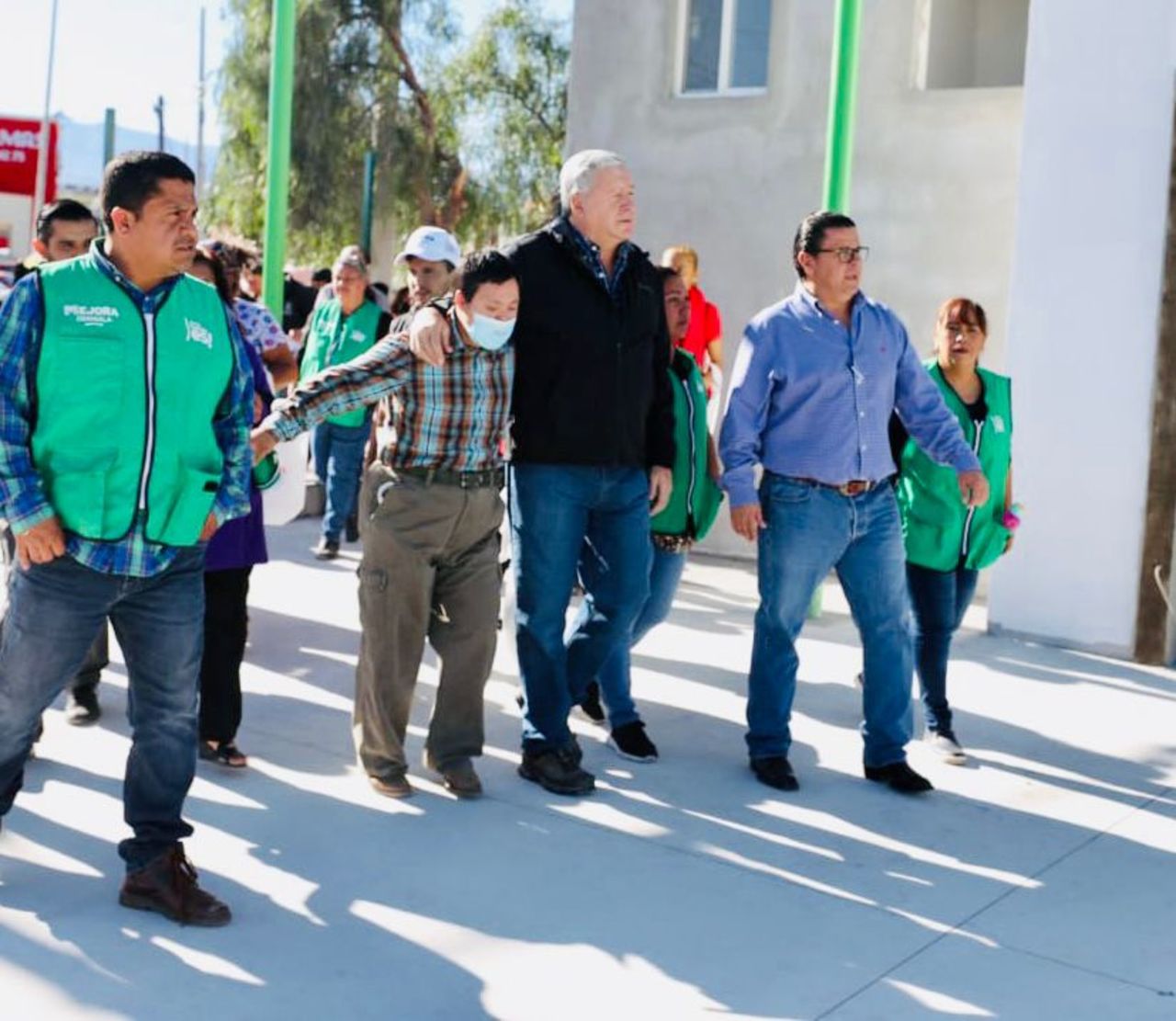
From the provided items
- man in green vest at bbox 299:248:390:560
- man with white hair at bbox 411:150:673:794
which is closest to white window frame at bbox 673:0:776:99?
man in green vest at bbox 299:248:390:560

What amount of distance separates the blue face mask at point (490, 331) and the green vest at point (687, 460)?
3.23 ft

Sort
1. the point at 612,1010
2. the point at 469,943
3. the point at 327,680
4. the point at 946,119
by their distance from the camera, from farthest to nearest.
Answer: the point at 946,119, the point at 327,680, the point at 469,943, the point at 612,1010

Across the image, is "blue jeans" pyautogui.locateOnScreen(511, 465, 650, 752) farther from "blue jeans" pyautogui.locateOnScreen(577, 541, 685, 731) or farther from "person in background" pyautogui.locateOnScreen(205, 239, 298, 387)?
"person in background" pyautogui.locateOnScreen(205, 239, 298, 387)

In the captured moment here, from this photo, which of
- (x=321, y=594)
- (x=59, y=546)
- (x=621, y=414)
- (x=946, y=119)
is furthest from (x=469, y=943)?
(x=946, y=119)

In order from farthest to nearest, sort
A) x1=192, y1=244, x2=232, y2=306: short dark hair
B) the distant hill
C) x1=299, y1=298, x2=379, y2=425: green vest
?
the distant hill < x1=299, y1=298, x2=379, y2=425: green vest < x1=192, y1=244, x2=232, y2=306: short dark hair

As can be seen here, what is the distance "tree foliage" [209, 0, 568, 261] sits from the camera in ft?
94.4

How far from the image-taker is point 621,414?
17.3 ft

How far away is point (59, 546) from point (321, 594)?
4.72 m

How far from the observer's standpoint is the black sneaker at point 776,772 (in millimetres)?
5566

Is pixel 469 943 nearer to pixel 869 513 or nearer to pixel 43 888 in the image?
pixel 43 888

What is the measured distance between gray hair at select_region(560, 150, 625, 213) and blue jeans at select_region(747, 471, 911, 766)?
44.4 inches

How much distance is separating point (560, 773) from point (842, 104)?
4.29 meters

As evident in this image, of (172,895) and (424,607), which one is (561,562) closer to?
(424,607)

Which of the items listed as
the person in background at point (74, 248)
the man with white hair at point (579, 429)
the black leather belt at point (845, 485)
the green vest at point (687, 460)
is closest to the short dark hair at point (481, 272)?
the man with white hair at point (579, 429)
